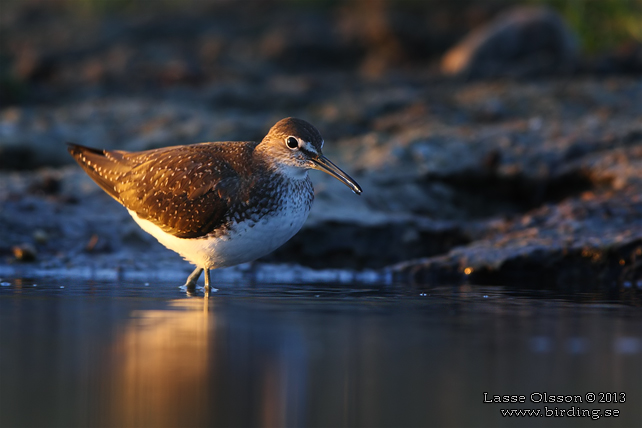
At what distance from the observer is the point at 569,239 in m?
8.48

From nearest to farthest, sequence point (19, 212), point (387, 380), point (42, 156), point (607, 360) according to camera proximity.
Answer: point (387, 380)
point (607, 360)
point (19, 212)
point (42, 156)

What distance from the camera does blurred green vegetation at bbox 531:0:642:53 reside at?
1584 cm

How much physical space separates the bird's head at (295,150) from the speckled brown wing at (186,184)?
230mm

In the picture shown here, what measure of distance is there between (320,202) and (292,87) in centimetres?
625

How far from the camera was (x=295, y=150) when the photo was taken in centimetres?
745

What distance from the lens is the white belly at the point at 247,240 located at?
7.04 m

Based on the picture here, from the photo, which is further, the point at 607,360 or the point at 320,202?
the point at 320,202

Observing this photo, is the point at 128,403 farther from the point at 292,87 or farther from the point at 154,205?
the point at 292,87

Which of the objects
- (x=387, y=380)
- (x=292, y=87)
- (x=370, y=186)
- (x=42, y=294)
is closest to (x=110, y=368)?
(x=387, y=380)

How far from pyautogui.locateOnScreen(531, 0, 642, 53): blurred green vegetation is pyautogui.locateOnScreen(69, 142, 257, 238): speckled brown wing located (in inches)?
414

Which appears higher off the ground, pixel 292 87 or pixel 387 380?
pixel 292 87

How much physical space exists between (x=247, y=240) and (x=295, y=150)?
0.93 metres

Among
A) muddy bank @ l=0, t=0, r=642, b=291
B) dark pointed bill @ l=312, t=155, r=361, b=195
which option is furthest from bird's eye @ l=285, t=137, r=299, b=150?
muddy bank @ l=0, t=0, r=642, b=291

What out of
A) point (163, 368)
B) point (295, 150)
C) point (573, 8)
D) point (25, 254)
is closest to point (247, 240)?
point (295, 150)
